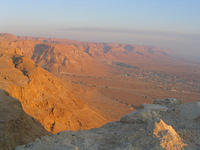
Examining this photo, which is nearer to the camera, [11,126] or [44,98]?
[11,126]

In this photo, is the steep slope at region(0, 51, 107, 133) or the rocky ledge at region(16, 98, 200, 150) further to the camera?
the steep slope at region(0, 51, 107, 133)

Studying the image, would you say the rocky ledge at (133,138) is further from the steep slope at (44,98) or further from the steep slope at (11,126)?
the steep slope at (44,98)

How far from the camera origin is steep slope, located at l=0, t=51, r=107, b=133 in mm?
17583

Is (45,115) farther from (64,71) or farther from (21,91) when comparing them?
(64,71)

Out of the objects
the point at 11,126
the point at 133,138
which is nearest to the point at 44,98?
the point at 11,126

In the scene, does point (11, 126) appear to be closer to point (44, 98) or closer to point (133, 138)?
A: point (133, 138)

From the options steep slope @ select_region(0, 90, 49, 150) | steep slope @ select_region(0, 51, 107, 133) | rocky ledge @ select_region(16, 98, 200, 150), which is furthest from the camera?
steep slope @ select_region(0, 51, 107, 133)

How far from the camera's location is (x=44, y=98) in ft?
65.8

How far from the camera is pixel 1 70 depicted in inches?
750

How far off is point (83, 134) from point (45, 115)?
479 inches

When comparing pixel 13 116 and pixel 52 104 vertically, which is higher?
pixel 13 116

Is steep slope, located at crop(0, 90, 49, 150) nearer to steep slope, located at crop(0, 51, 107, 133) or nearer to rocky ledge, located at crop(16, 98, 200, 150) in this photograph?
rocky ledge, located at crop(16, 98, 200, 150)

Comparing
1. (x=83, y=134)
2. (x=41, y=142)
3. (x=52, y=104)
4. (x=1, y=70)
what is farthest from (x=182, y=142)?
(x=1, y=70)

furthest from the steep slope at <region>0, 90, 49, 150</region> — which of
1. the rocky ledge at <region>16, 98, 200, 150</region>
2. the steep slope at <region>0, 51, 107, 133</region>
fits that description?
the steep slope at <region>0, 51, 107, 133</region>
